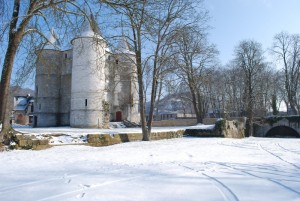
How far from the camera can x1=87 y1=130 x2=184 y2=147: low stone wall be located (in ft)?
44.7

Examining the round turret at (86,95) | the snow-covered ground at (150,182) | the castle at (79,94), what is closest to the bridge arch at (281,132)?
the castle at (79,94)

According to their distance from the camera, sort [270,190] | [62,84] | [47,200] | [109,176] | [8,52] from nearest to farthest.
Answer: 1. [47,200]
2. [270,190]
3. [109,176]
4. [8,52]
5. [62,84]

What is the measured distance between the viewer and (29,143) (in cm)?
1076

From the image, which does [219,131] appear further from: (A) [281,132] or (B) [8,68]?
(A) [281,132]

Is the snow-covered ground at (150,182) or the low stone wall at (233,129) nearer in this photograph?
the snow-covered ground at (150,182)

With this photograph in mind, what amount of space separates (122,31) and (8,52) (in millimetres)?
6464

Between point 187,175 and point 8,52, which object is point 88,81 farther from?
point 187,175

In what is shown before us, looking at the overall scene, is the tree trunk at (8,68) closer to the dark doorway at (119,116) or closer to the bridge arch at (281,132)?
the bridge arch at (281,132)

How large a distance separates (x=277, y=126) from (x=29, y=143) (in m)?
30.0

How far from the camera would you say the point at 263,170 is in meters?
5.93

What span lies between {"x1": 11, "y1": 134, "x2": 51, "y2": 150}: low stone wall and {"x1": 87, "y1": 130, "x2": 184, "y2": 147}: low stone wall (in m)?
2.59

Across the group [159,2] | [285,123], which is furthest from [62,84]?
[159,2]

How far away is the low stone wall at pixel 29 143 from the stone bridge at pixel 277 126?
2663cm

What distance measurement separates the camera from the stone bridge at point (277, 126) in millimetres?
30734
